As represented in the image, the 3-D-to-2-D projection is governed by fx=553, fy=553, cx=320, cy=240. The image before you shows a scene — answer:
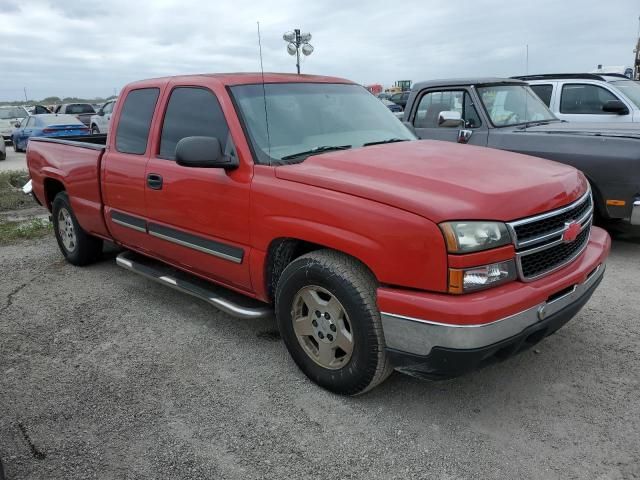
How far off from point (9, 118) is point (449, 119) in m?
22.7

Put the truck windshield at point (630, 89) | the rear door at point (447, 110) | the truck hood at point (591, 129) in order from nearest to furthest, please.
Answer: the truck hood at point (591, 129), the rear door at point (447, 110), the truck windshield at point (630, 89)

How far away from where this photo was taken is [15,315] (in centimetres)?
466

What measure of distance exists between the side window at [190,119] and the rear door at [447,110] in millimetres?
3411

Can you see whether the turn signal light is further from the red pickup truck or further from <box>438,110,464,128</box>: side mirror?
<box>438,110,464,128</box>: side mirror

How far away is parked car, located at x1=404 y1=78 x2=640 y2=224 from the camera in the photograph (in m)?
5.40

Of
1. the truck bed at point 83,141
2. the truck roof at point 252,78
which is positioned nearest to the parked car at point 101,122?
the truck bed at point 83,141

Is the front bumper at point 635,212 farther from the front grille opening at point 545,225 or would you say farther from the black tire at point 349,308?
the black tire at point 349,308

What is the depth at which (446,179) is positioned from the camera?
288cm

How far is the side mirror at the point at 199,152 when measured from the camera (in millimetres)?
3320

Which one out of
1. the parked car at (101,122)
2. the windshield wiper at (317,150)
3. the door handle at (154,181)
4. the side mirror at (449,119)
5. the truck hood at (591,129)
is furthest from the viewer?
the parked car at (101,122)

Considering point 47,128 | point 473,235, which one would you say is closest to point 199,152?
point 473,235

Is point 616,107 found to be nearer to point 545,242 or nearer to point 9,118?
point 545,242

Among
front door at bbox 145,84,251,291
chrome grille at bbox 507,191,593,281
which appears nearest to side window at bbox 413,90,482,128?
chrome grille at bbox 507,191,593,281

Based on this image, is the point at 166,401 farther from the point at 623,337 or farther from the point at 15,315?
the point at 623,337
